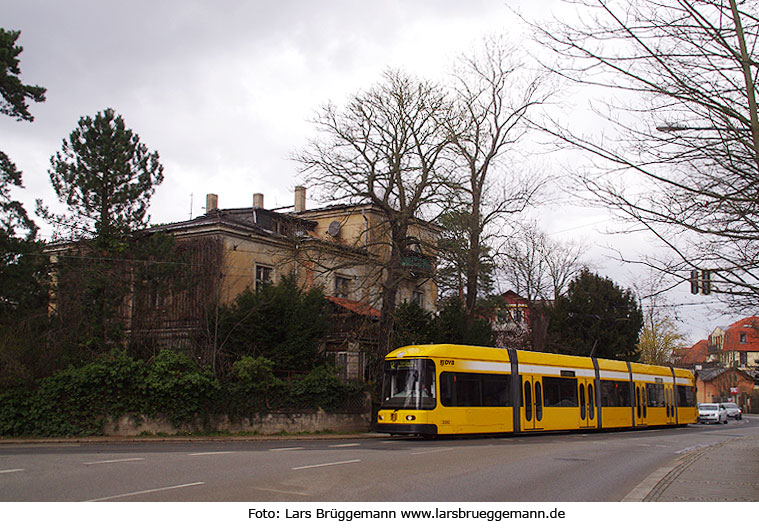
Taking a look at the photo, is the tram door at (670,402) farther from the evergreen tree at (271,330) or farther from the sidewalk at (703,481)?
the sidewalk at (703,481)

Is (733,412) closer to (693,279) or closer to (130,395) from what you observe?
(130,395)

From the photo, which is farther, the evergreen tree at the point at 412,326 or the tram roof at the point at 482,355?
the evergreen tree at the point at 412,326

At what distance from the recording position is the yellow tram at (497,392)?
2283 centimetres

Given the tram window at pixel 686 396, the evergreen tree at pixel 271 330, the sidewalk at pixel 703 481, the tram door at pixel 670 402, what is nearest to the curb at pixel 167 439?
the evergreen tree at pixel 271 330

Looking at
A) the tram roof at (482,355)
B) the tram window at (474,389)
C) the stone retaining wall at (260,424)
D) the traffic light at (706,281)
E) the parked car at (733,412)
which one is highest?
the traffic light at (706,281)

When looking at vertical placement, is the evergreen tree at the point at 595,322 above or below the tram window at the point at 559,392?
above

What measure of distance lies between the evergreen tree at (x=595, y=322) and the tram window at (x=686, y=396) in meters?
7.27

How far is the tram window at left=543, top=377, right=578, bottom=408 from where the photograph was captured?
27.1 meters

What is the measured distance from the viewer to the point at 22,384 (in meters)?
24.3

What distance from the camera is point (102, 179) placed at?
2709 centimetres

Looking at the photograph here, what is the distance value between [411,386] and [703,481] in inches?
461

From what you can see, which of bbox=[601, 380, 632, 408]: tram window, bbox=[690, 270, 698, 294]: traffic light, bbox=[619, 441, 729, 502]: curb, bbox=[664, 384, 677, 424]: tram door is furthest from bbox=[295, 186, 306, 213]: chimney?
bbox=[690, 270, 698, 294]: traffic light

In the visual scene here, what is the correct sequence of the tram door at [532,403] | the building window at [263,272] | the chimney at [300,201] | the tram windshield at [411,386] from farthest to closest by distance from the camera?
the chimney at [300,201]
the building window at [263,272]
the tram door at [532,403]
the tram windshield at [411,386]

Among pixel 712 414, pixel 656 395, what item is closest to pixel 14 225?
pixel 656 395
